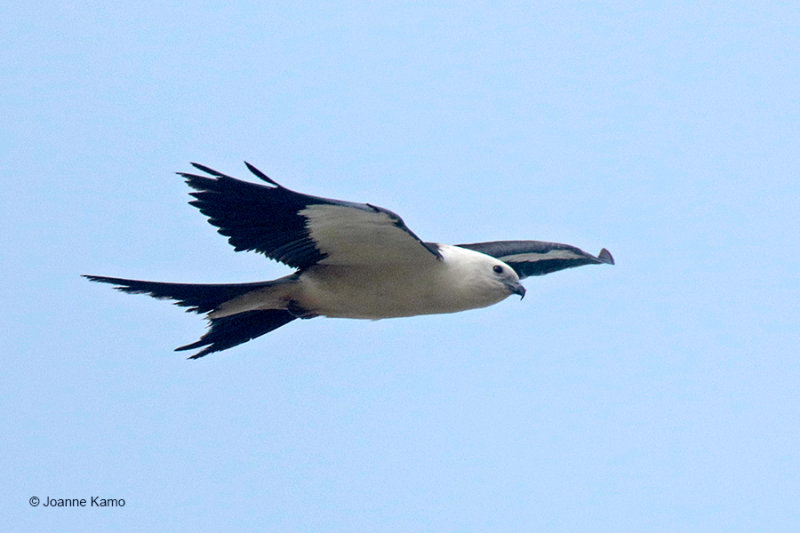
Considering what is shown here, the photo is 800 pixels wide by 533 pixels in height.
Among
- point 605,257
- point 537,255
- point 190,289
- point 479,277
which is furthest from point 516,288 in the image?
point 190,289

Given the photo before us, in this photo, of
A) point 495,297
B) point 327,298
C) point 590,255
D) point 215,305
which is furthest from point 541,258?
point 215,305

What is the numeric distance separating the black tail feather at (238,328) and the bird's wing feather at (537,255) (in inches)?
53.5

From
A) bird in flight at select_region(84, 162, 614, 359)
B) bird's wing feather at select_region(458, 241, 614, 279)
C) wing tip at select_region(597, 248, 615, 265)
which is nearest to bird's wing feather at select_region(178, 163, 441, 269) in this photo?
bird in flight at select_region(84, 162, 614, 359)

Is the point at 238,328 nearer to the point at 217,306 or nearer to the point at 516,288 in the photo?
the point at 217,306

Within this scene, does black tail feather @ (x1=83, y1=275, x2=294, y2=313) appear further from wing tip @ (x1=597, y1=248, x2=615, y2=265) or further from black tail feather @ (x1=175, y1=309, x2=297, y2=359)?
wing tip @ (x1=597, y1=248, x2=615, y2=265)

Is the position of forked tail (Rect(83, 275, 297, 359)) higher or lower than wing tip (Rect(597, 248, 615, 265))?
lower

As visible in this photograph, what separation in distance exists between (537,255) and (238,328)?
2184mm

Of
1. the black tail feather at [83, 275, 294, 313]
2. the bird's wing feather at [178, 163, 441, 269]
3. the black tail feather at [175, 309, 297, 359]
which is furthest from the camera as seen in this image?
the black tail feather at [175, 309, 297, 359]

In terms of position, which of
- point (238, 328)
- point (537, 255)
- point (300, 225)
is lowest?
point (238, 328)

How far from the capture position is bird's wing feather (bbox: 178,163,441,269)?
20.7 feet

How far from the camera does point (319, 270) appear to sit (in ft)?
23.3

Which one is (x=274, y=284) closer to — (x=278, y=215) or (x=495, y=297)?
(x=278, y=215)

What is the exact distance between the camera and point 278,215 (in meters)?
Result: 6.54

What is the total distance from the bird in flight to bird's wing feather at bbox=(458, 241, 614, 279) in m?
0.42
